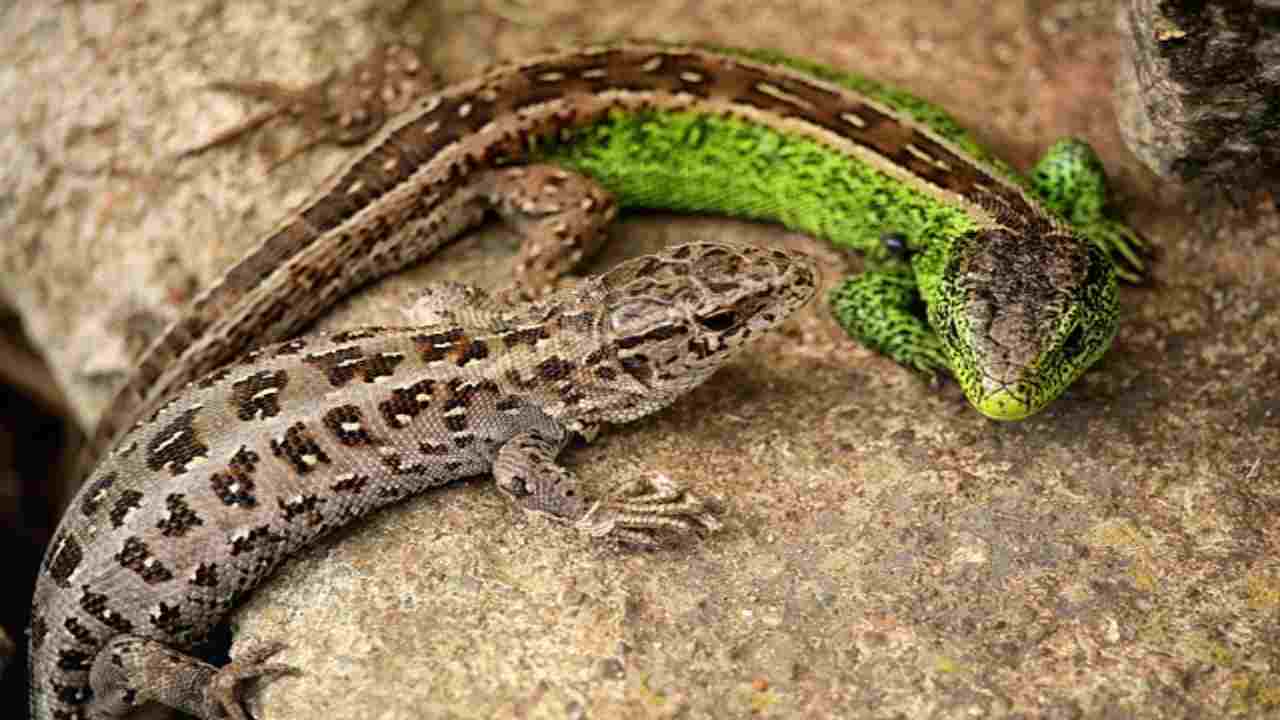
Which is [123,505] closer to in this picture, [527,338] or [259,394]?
[259,394]

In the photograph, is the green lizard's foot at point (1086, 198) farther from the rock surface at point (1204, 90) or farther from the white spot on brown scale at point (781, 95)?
the white spot on brown scale at point (781, 95)

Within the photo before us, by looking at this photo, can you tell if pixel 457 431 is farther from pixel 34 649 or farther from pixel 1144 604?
pixel 1144 604

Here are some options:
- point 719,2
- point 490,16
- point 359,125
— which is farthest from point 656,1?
point 359,125

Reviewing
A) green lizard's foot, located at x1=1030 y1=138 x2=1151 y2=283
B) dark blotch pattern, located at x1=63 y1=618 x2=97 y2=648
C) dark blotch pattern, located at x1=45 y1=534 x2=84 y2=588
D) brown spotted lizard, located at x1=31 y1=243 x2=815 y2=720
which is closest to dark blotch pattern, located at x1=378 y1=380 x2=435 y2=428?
brown spotted lizard, located at x1=31 y1=243 x2=815 y2=720

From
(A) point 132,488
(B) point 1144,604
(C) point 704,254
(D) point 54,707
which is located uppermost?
(C) point 704,254

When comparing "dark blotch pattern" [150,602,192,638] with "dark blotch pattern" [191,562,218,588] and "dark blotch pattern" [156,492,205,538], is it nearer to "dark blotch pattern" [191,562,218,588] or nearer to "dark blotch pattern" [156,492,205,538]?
"dark blotch pattern" [191,562,218,588]

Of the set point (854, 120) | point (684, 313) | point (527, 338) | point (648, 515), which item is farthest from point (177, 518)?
point (854, 120)
